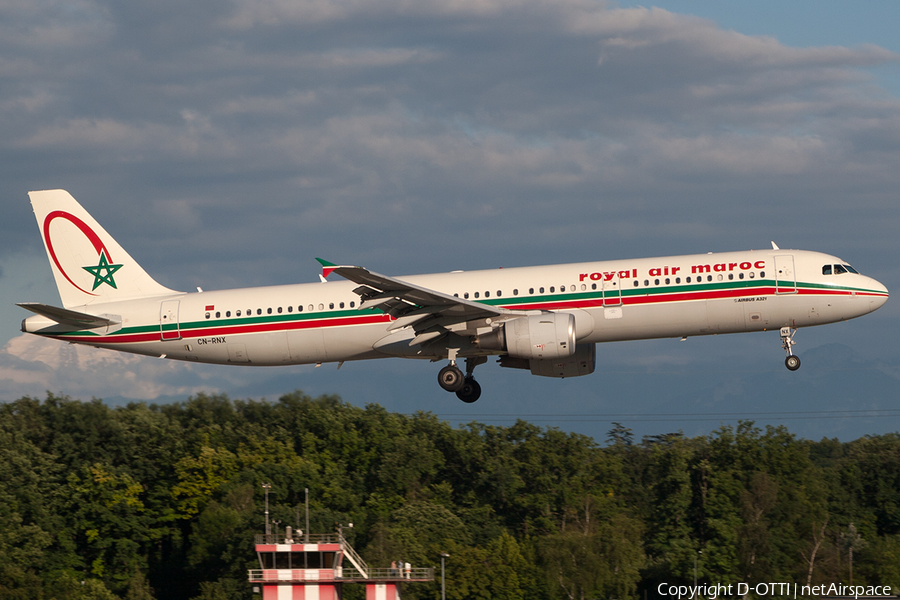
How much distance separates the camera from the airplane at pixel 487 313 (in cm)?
4225

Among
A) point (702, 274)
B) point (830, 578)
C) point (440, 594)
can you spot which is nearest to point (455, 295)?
point (702, 274)

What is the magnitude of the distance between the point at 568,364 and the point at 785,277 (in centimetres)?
940

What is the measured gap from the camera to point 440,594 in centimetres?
7150

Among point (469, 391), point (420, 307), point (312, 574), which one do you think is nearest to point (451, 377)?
point (469, 391)

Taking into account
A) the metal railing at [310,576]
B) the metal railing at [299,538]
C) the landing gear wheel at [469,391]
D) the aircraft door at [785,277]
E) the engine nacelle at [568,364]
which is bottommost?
the metal railing at [310,576]

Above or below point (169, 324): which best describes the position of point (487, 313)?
below

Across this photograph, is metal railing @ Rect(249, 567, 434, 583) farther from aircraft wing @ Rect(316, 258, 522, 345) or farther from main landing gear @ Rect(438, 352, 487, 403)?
aircraft wing @ Rect(316, 258, 522, 345)

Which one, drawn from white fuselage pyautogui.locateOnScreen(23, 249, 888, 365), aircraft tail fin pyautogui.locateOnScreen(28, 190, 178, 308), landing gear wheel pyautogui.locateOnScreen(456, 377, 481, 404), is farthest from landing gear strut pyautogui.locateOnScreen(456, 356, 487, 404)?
aircraft tail fin pyautogui.locateOnScreen(28, 190, 178, 308)

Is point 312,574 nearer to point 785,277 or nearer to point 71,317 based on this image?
point 71,317

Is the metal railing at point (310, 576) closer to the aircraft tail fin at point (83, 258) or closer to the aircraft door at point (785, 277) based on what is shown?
the aircraft tail fin at point (83, 258)

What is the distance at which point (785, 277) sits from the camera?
140 feet

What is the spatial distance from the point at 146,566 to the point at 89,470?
371 inches

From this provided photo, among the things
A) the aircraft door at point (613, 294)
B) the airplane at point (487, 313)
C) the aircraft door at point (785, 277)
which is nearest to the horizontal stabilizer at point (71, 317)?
the airplane at point (487, 313)

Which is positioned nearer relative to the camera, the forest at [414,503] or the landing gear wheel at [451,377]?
the landing gear wheel at [451,377]
